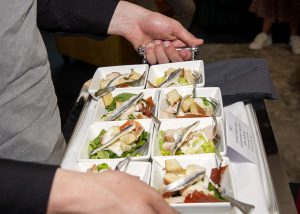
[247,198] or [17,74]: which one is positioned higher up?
[17,74]

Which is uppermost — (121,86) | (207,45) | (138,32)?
(138,32)

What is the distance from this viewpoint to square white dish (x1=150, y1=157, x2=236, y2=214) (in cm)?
64

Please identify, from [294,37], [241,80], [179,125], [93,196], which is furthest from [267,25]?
[93,196]

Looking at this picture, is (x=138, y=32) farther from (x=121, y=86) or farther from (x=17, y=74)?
(x=17, y=74)

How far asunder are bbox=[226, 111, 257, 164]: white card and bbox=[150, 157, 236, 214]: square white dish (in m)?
0.05

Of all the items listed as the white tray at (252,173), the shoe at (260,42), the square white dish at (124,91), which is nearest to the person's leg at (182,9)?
the shoe at (260,42)

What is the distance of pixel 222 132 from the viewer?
2.71 feet

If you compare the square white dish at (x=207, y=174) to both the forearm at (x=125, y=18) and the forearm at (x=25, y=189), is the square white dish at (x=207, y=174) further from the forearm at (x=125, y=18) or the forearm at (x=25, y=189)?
the forearm at (x=125, y=18)

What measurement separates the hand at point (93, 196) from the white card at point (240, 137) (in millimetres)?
325

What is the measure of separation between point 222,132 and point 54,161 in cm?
35

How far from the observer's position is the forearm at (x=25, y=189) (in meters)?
0.48

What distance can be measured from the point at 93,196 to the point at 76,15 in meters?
0.67

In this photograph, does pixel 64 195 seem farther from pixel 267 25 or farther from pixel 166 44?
pixel 267 25

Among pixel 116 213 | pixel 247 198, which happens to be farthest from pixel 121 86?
pixel 116 213
